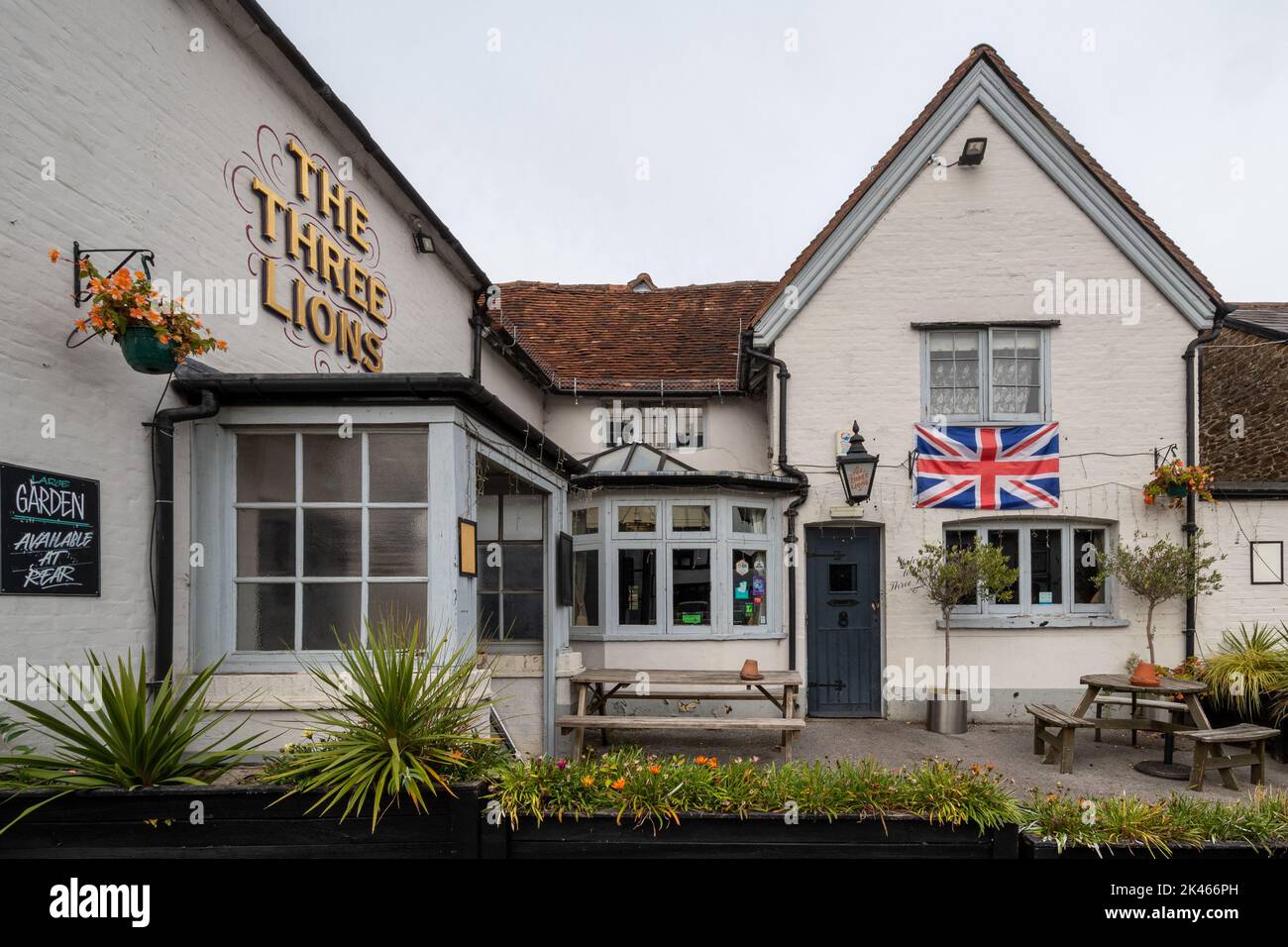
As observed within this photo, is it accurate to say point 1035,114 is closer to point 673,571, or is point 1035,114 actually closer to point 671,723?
point 673,571

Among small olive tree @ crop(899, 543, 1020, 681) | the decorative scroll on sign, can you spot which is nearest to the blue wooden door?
small olive tree @ crop(899, 543, 1020, 681)

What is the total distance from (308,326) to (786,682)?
5391 millimetres

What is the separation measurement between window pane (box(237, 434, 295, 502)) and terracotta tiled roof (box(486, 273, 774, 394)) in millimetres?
5916

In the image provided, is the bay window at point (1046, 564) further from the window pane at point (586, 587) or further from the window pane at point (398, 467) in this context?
the window pane at point (398, 467)

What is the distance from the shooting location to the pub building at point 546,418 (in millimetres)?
4555

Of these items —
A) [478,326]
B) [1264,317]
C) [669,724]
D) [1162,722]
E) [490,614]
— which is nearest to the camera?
[669,724]

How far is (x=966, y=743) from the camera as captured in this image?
27.7 ft

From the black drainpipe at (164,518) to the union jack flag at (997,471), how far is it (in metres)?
7.91

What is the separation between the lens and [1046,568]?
9797mm


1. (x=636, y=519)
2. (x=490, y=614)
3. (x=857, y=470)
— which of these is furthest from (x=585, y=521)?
(x=857, y=470)

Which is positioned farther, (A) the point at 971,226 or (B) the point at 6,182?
(A) the point at 971,226

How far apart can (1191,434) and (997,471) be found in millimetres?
2400

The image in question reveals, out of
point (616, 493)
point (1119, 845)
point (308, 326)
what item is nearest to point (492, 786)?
point (1119, 845)
